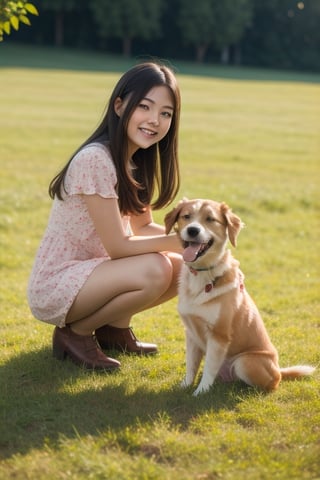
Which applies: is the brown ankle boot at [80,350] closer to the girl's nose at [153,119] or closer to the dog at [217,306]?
the dog at [217,306]

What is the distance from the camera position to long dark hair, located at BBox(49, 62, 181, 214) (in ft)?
15.8

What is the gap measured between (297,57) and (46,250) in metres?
68.4

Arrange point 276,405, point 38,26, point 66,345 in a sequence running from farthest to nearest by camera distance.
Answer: point 38,26 → point 66,345 → point 276,405

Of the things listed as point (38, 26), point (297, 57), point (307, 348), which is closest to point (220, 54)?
point (297, 57)

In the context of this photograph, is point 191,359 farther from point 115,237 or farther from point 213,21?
point 213,21

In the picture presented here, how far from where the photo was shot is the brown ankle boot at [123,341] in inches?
208

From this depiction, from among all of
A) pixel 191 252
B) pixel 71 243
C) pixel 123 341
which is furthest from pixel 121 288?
pixel 191 252

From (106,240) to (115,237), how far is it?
7 cm

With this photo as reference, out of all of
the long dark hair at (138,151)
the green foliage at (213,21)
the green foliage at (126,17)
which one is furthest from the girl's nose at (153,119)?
the green foliage at (213,21)

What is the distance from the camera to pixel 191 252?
14.3 ft

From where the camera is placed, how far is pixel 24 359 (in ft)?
16.7

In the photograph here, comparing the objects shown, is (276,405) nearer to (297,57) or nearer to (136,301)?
(136,301)

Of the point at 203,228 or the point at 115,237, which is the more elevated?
the point at 203,228

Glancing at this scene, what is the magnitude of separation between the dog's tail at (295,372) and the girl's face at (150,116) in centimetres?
172
